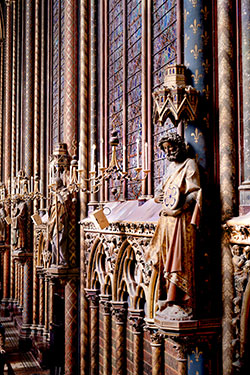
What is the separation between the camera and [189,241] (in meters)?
4.83

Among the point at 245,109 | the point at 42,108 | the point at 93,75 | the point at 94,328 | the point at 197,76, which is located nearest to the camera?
the point at 245,109

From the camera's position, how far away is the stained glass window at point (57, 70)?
1274cm

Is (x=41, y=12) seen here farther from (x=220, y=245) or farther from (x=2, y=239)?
(x=220, y=245)

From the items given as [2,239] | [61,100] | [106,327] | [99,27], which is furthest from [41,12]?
[106,327]

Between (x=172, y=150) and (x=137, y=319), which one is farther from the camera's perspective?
(x=137, y=319)

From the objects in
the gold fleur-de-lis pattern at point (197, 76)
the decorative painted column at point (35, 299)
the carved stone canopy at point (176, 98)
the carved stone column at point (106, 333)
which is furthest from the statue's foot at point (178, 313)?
the decorative painted column at point (35, 299)

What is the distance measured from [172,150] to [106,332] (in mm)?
4211

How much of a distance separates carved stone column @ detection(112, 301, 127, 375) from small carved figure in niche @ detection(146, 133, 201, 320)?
276 cm

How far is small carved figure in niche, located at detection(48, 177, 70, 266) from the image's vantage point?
9.85 meters

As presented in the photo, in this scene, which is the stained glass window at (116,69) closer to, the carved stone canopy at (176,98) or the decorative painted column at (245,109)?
the carved stone canopy at (176,98)

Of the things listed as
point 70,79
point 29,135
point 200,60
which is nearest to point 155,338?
point 200,60

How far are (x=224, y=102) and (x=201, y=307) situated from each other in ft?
6.03

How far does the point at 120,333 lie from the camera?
7.69 metres

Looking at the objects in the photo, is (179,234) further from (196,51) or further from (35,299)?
(35,299)
